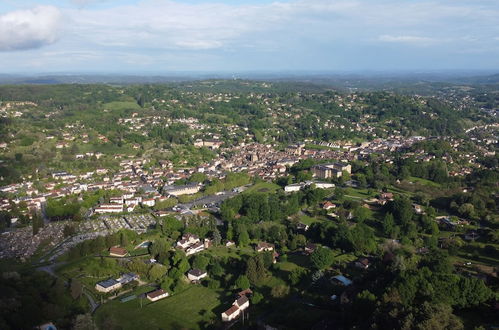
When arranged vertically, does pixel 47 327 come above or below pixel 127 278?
above

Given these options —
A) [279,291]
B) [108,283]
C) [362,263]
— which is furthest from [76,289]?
[362,263]

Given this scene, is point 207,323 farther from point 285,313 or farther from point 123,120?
point 123,120

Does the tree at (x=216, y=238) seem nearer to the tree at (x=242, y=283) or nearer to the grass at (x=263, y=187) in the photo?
the tree at (x=242, y=283)

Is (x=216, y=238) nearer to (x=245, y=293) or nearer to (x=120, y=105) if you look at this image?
(x=245, y=293)

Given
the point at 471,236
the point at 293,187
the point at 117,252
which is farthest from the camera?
the point at 293,187

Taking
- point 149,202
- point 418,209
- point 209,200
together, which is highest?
point 418,209

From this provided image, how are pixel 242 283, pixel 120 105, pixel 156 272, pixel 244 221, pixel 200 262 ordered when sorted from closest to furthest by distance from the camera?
pixel 242 283, pixel 156 272, pixel 200 262, pixel 244 221, pixel 120 105

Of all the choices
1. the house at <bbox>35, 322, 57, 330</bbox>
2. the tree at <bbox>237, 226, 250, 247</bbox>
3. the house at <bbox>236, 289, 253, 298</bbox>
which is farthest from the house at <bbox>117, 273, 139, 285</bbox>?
the tree at <bbox>237, 226, 250, 247</bbox>

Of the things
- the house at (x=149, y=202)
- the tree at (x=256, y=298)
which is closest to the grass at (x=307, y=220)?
the tree at (x=256, y=298)
